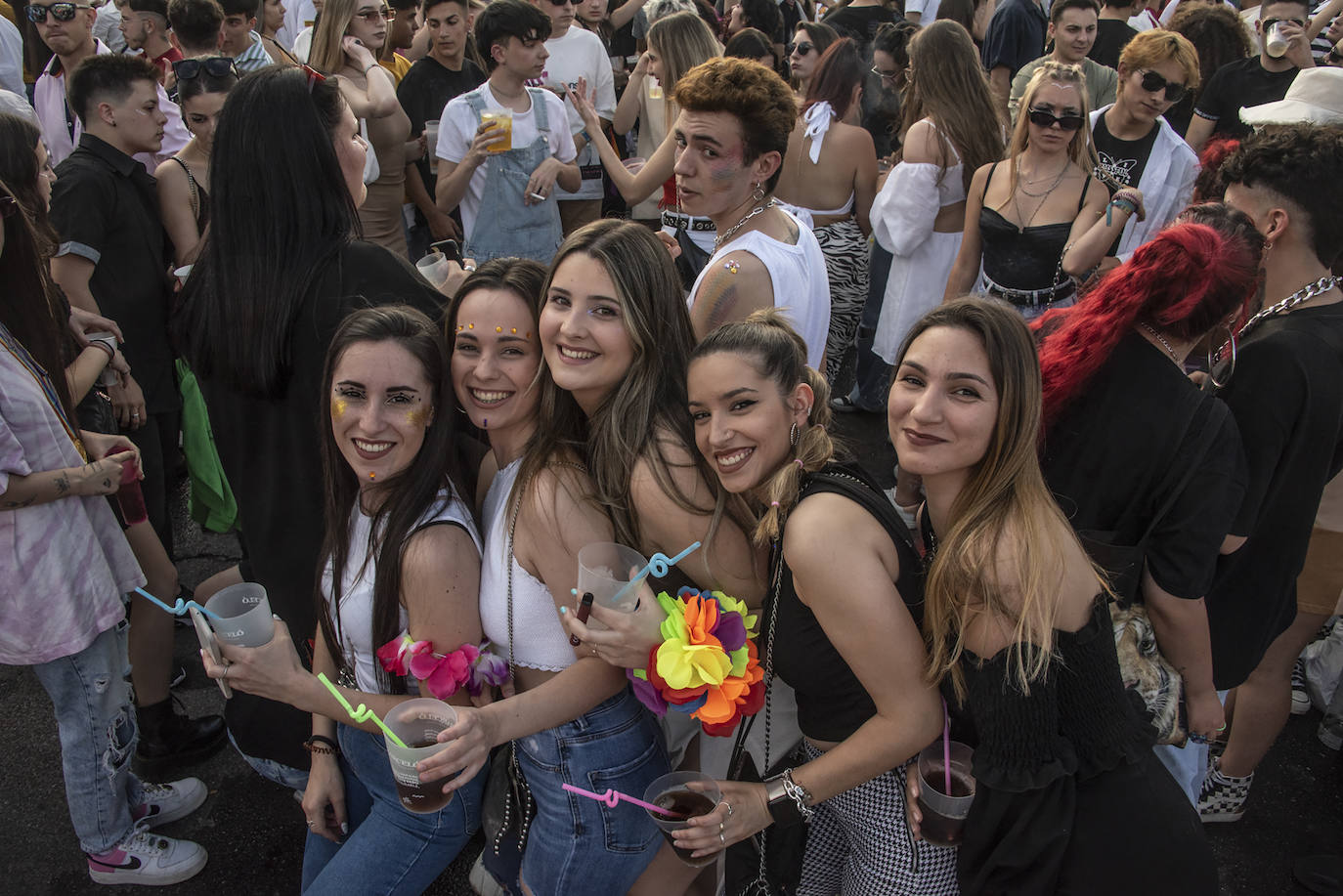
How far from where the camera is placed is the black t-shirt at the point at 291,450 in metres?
2.65

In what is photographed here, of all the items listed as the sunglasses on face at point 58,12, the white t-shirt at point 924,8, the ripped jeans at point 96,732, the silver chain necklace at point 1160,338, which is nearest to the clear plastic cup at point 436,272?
the ripped jeans at point 96,732

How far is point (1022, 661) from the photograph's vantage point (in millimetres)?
1861

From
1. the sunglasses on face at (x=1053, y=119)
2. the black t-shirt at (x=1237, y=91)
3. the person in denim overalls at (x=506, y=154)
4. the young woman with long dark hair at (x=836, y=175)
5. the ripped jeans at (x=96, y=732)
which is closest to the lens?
the ripped jeans at (x=96, y=732)

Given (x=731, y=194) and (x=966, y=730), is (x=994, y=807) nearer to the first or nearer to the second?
(x=966, y=730)

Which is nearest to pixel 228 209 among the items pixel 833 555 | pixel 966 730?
pixel 833 555

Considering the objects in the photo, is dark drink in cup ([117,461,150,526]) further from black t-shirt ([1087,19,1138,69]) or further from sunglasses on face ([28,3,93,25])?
black t-shirt ([1087,19,1138,69])

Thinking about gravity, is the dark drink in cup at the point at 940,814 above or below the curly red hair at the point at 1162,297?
below

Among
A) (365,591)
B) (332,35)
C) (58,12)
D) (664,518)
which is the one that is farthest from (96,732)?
(58,12)

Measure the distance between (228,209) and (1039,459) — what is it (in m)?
2.37

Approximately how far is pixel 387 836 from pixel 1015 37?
7297 millimetres

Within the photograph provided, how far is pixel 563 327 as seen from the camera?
2.33 m

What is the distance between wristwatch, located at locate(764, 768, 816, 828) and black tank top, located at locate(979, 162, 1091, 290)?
3051 mm

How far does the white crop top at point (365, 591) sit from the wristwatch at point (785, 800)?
0.83m

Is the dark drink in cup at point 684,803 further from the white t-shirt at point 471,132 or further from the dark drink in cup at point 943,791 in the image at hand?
the white t-shirt at point 471,132
